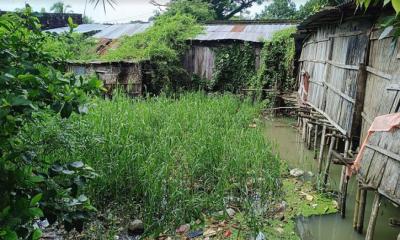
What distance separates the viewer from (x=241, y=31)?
14086 millimetres

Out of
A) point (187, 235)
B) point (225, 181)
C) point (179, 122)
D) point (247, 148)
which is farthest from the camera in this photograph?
point (179, 122)

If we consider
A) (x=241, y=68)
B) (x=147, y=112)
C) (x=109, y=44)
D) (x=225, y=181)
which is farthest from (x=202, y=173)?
(x=109, y=44)

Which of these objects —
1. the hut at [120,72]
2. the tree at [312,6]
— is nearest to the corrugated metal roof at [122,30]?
the hut at [120,72]

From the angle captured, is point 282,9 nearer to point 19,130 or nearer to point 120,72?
point 120,72

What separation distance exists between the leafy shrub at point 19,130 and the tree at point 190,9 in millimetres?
15558

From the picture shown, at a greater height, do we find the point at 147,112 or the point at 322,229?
the point at 147,112

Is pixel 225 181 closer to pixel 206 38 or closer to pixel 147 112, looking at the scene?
pixel 147 112

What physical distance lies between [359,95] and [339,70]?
141 cm

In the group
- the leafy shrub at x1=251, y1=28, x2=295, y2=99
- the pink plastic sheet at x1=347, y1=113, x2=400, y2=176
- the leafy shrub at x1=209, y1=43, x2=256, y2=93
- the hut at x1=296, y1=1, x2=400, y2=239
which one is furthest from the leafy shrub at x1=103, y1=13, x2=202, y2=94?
the pink plastic sheet at x1=347, y1=113, x2=400, y2=176

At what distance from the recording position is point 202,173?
5.09 m

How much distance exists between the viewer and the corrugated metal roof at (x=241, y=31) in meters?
13.2

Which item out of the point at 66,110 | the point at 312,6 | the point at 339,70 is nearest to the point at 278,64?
the point at 312,6

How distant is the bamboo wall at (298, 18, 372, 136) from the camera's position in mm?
5219

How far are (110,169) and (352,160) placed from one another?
9.55 ft
